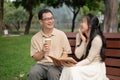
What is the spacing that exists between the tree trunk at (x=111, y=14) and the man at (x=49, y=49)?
458 cm

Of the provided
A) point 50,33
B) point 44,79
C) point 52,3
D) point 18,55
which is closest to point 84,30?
point 50,33

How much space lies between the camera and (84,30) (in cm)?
506

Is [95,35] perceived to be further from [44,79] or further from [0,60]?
[0,60]

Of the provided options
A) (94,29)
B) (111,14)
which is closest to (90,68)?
(94,29)

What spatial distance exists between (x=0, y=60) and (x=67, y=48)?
5.49 m

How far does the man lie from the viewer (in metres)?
5.18

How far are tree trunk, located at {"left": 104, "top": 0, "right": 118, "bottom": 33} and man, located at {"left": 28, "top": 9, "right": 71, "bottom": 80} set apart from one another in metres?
4.58

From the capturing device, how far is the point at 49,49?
5.15 metres

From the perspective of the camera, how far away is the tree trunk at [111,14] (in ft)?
31.8

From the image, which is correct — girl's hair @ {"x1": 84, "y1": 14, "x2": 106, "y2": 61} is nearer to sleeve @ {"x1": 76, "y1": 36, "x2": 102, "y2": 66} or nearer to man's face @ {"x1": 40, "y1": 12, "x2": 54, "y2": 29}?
sleeve @ {"x1": 76, "y1": 36, "x2": 102, "y2": 66}

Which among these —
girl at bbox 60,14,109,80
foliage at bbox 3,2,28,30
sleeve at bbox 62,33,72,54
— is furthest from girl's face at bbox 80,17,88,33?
foliage at bbox 3,2,28,30

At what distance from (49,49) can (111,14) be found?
16.0 feet

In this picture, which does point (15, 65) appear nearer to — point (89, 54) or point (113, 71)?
point (113, 71)

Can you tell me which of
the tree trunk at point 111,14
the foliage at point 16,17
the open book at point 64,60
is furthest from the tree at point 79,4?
the open book at point 64,60
